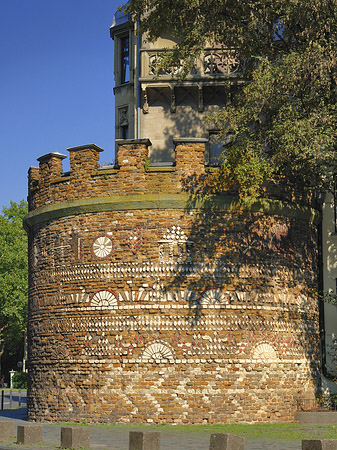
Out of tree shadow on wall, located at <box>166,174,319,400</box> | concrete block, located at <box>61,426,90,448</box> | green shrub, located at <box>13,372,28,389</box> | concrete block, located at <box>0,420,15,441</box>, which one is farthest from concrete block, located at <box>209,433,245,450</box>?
green shrub, located at <box>13,372,28,389</box>

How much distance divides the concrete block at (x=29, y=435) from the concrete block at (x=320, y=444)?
5.41m

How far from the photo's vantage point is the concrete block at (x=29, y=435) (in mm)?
14242

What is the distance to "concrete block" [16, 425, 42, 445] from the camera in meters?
14.2

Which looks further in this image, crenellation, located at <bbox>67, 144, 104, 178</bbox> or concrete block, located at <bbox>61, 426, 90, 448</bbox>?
crenellation, located at <bbox>67, 144, 104, 178</bbox>

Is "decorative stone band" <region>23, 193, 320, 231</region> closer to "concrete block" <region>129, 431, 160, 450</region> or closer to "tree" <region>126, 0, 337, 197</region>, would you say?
"tree" <region>126, 0, 337, 197</region>

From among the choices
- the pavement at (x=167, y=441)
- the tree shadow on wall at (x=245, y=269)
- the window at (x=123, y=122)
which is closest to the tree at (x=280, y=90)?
the tree shadow on wall at (x=245, y=269)

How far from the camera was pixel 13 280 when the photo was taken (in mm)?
54438

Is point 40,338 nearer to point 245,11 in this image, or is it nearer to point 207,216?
point 207,216

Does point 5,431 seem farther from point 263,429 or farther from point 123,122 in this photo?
point 123,122

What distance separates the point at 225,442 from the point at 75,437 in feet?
10.4

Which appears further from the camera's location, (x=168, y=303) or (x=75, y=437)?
(x=168, y=303)

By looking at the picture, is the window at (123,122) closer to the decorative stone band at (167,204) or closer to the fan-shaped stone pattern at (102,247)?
the decorative stone band at (167,204)

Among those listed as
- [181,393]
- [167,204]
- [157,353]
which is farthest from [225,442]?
[167,204]

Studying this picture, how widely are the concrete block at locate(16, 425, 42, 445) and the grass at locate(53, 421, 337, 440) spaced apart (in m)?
3.16
